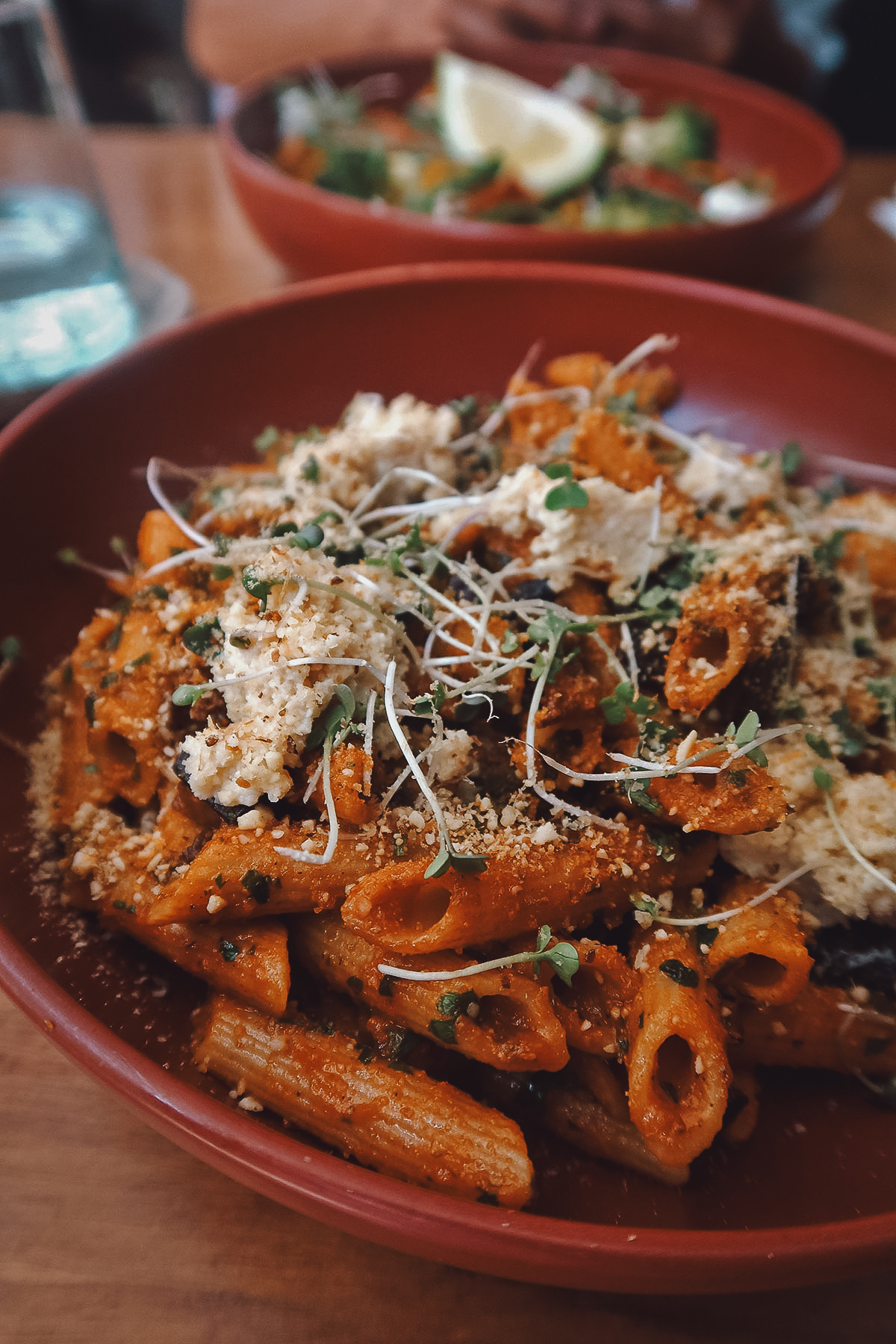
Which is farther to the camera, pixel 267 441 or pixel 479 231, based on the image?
pixel 479 231

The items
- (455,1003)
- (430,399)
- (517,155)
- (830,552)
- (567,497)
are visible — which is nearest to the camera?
(455,1003)

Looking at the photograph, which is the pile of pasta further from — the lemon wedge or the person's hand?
the person's hand

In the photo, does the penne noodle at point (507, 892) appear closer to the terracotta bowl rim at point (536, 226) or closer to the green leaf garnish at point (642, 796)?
the green leaf garnish at point (642, 796)

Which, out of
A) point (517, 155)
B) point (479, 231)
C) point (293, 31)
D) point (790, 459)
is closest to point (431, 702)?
point (790, 459)

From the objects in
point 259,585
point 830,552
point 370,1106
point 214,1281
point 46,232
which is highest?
point 46,232

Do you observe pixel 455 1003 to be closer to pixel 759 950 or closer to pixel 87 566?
pixel 759 950

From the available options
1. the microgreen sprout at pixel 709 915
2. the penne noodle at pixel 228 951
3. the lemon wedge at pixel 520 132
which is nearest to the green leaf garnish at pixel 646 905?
the microgreen sprout at pixel 709 915

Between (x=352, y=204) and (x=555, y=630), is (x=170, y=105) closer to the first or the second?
(x=352, y=204)

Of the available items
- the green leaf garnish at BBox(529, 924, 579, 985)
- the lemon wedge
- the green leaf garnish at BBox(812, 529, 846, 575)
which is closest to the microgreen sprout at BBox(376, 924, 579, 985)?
the green leaf garnish at BBox(529, 924, 579, 985)

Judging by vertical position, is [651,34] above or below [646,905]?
above
